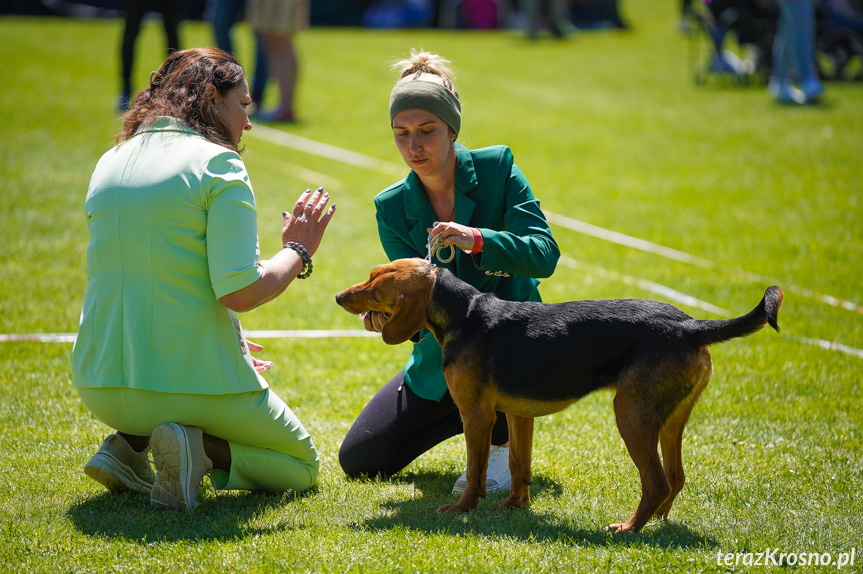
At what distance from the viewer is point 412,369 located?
452cm

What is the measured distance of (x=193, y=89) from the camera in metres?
3.72

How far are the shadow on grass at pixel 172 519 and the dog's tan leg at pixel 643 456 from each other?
1524 mm

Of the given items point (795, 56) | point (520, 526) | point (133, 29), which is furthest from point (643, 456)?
point (795, 56)

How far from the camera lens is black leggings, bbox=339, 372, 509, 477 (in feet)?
14.4

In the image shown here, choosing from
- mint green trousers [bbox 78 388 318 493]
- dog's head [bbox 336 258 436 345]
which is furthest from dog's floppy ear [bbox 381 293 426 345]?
mint green trousers [bbox 78 388 318 493]

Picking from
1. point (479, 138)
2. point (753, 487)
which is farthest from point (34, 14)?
point (753, 487)

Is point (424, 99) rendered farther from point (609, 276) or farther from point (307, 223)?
point (609, 276)

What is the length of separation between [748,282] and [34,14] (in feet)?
71.3

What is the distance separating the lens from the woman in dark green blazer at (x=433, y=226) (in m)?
4.09

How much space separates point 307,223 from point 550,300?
12.6ft

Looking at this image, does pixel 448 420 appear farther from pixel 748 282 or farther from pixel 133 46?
pixel 133 46

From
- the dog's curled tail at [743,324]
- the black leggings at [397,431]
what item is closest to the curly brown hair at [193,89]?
the black leggings at [397,431]

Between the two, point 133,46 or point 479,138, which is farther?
point 479,138

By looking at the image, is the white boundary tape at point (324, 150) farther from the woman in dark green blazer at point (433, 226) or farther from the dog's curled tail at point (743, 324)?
the dog's curled tail at point (743, 324)
